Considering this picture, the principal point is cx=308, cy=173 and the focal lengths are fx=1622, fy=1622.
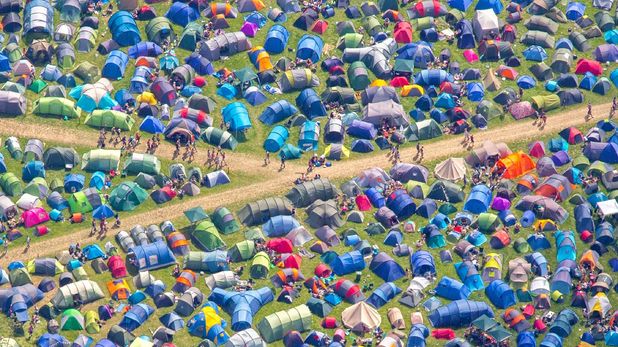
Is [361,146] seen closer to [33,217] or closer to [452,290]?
[452,290]

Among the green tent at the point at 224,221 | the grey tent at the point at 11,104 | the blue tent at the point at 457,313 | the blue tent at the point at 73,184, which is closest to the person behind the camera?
the blue tent at the point at 457,313

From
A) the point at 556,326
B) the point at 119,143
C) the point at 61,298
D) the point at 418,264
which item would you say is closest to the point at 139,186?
the point at 119,143

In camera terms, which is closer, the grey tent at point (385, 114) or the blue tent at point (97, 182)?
the blue tent at point (97, 182)

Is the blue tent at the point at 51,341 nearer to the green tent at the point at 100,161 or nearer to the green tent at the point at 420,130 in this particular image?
the green tent at the point at 100,161

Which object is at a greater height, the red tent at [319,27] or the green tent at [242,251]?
the red tent at [319,27]

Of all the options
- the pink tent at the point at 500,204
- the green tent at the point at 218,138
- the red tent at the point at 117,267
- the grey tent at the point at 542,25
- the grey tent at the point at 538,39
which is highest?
the grey tent at the point at 542,25

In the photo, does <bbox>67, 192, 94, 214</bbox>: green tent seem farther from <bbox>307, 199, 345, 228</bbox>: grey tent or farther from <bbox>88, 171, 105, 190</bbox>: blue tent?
<bbox>307, 199, 345, 228</bbox>: grey tent

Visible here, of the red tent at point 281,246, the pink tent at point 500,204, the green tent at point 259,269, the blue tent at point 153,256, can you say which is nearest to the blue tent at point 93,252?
the blue tent at point 153,256
